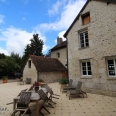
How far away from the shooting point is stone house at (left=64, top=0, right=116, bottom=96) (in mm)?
8094

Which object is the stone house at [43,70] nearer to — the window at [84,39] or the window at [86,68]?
the window at [86,68]

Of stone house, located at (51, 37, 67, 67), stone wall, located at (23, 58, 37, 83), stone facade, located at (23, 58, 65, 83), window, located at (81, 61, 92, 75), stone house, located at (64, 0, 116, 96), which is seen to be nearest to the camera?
stone house, located at (64, 0, 116, 96)

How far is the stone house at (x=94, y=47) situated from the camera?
26.6 feet

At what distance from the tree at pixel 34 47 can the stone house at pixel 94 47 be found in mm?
23368

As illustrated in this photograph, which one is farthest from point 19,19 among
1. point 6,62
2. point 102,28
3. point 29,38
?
point 29,38

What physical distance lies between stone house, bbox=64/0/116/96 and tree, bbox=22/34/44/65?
23.4 meters

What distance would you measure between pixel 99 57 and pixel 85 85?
2.90m

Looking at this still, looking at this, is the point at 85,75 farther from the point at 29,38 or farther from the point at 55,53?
the point at 29,38

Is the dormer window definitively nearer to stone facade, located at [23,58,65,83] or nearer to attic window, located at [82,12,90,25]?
attic window, located at [82,12,90,25]

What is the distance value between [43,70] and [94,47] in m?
→ 8.96

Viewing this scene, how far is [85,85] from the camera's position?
30.9ft

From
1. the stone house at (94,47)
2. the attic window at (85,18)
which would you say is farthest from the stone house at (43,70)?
the attic window at (85,18)

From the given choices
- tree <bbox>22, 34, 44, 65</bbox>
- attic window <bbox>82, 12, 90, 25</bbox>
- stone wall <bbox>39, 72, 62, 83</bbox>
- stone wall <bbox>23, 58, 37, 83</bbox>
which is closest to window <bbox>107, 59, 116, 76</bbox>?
attic window <bbox>82, 12, 90, 25</bbox>

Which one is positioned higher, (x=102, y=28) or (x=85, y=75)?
(x=102, y=28)
